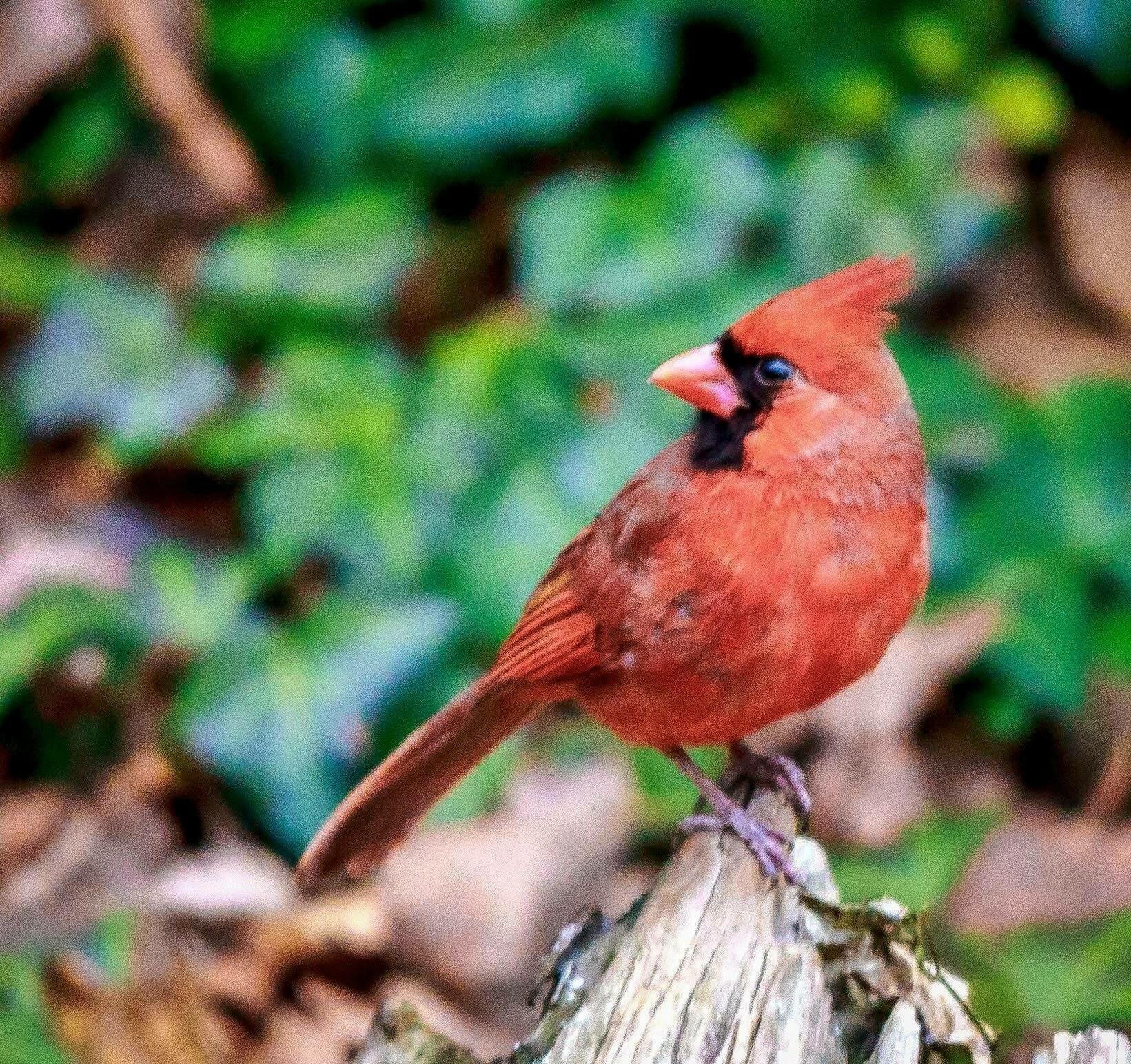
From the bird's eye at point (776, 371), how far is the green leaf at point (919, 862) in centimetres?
106

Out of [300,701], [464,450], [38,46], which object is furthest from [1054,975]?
[38,46]

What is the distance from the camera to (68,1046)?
2.78 m

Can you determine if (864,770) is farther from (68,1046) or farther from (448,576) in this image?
(68,1046)

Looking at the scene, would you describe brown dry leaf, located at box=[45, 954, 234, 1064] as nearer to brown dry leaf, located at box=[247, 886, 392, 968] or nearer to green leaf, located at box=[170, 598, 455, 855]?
brown dry leaf, located at box=[247, 886, 392, 968]

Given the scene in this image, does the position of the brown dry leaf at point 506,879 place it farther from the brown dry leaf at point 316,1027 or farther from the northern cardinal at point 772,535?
the northern cardinal at point 772,535

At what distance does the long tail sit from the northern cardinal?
254 mm

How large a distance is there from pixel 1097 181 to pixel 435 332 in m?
1.86

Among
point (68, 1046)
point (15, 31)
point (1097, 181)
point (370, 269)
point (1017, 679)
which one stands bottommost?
point (1017, 679)

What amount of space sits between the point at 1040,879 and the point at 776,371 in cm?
137

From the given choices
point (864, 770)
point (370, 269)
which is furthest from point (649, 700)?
point (370, 269)

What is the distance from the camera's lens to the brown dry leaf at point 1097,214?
415 cm

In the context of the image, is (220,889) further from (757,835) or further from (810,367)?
(810,367)

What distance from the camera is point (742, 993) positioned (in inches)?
70.9

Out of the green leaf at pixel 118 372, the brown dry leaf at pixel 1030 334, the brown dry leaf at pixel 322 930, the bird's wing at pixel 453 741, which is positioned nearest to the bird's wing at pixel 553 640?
the bird's wing at pixel 453 741
